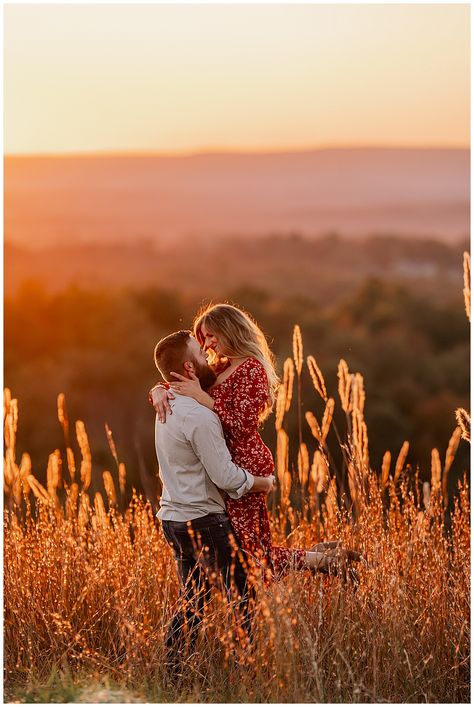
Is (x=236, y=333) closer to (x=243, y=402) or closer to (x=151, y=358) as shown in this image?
(x=243, y=402)

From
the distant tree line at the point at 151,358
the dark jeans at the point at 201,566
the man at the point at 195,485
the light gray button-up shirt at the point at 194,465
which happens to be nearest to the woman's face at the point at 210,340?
the man at the point at 195,485

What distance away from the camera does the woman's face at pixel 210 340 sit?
3832 millimetres

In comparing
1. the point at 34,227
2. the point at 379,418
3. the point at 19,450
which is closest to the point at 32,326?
the point at 19,450

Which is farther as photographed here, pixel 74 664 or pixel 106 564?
pixel 106 564

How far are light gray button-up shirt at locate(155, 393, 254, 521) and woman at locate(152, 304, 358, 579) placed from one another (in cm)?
7

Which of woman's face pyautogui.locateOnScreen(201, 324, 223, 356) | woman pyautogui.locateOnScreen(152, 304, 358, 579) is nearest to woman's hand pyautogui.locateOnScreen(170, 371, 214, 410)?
woman pyautogui.locateOnScreen(152, 304, 358, 579)

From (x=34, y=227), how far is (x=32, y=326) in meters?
9.67

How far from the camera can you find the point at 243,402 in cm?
372

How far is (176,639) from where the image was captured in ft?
12.2

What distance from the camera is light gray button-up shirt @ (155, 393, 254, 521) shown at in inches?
141

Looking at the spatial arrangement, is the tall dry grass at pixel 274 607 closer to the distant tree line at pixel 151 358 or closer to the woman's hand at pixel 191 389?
the woman's hand at pixel 191 389

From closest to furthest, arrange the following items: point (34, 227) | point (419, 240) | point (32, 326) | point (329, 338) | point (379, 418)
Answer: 1. point (34, 227)
2. point (379, 418)
3. point (32, 326)
4. point (329, 338)
5. point (419, 240)

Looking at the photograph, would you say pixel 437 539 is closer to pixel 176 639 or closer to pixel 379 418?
pixel 176 639

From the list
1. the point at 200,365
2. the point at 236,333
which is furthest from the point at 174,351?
the point at 236,333
